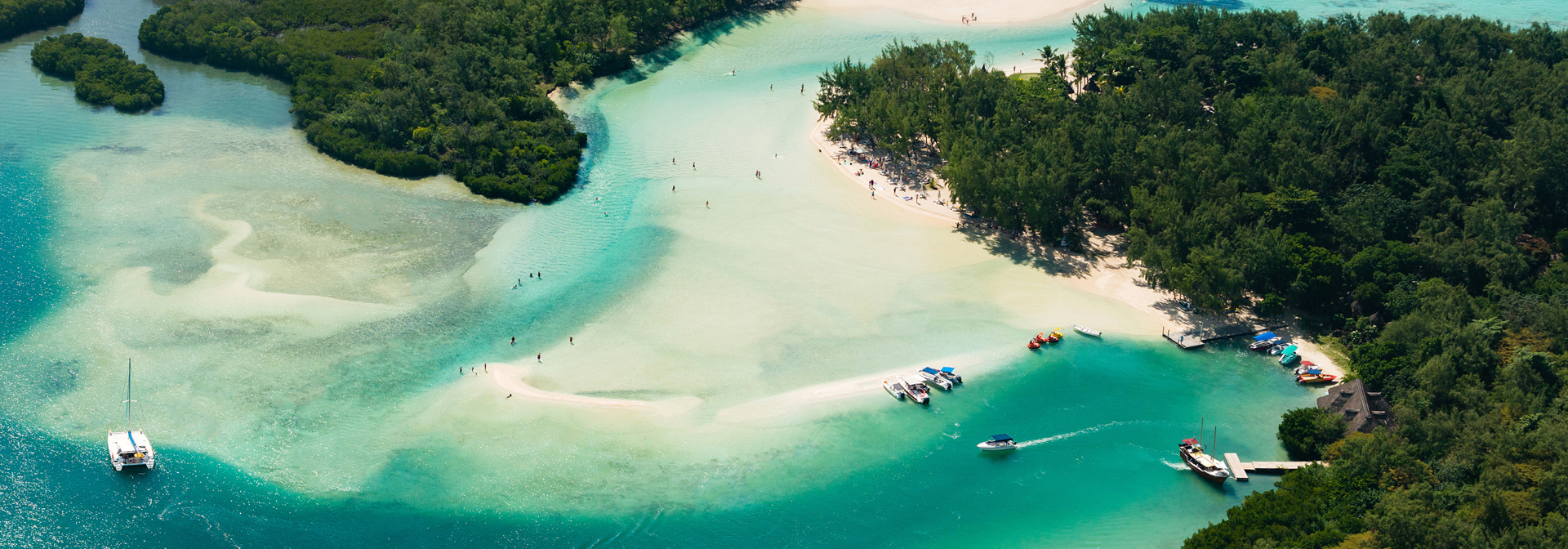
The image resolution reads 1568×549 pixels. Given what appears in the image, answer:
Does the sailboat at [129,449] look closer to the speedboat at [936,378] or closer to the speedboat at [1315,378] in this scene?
the speedboat at [936,378]

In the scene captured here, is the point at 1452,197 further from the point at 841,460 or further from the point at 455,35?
the point at 455,35

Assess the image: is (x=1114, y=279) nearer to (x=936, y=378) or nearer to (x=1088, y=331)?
(x=1088, y=331)

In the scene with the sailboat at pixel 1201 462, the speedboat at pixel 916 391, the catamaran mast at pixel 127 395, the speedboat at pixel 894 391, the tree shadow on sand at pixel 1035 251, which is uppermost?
the tree shadow on sand at pixel 1035 251

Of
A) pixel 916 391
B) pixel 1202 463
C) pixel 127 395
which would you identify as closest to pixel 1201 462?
pixel 1202 463

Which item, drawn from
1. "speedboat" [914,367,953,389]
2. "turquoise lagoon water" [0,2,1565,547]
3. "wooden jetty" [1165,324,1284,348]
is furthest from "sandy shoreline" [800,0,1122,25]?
"speedboat" [914,367,953,389]

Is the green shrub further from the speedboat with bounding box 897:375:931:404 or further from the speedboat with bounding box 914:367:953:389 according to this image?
the speedboat with bounding box 897:375:931:404

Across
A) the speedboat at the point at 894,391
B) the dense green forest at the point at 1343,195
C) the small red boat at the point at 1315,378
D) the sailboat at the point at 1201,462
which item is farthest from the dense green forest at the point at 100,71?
the small red boat at the point at 1315,378
